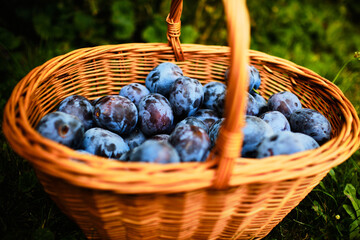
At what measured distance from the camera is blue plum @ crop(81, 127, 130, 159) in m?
1.02

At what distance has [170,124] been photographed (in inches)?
48.1

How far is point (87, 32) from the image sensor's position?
246 cm

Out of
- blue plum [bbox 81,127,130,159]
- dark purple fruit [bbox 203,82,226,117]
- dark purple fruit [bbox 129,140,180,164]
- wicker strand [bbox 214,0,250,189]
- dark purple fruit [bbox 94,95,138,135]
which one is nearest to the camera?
wicker strand [bbox 214,0,250,189]

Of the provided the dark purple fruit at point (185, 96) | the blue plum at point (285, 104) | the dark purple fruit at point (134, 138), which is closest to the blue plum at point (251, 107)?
the blue plum at point (285, 104)

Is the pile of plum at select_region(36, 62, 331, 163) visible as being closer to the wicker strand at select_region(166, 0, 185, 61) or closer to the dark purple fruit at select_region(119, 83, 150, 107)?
the dark purple fruit at select_region(119, 83, 150, 107)

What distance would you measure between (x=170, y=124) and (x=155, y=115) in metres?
0.08

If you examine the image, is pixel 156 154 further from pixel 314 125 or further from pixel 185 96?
pixel 314 125

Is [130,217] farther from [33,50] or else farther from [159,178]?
[33,50]

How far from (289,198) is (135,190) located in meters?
0.53

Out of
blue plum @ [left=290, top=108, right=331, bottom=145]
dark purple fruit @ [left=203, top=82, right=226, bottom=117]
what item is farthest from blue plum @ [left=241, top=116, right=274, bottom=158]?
dark purple fruit @ [left=203, top=82, right=226, bottom=117]

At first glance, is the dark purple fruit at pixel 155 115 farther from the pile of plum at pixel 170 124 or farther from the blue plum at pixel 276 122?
the blue plum at pixel 276 122

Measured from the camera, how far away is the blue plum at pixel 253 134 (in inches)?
37.8

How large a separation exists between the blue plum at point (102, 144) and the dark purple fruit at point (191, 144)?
0.78 feet

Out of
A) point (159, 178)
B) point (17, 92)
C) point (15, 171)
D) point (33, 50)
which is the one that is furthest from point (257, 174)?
point (33, 50)
